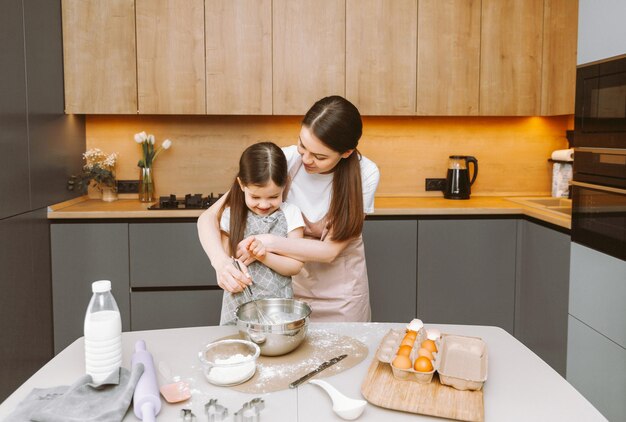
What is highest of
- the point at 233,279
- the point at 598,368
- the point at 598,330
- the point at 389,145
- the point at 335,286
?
the point at 389,145

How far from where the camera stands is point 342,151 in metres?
1.66

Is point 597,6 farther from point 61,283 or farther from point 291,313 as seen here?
point 61,283

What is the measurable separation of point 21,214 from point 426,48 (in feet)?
7.55

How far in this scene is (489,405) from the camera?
3.48 ft

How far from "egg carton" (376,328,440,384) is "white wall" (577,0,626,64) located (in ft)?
4.60

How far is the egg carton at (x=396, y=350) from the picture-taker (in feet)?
3.61

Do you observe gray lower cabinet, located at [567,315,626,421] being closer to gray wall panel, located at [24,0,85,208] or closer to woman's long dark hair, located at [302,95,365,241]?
woman's long dark hair, located at [302,95,365,241]

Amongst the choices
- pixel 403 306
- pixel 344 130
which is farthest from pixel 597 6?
pixel 403 306

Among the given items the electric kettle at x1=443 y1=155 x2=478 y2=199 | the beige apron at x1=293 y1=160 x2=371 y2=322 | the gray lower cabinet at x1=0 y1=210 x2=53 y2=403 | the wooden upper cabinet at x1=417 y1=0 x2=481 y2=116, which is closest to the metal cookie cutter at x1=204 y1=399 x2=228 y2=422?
the beige apron at x1=293 y1=160 x2=371 y2=322

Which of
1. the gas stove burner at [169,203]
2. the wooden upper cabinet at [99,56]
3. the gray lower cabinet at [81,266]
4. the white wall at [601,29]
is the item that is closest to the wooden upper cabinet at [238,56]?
the wooden upper cabinet at [99,56]

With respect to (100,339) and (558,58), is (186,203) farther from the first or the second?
(558,58)

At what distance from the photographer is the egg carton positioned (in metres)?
1.10

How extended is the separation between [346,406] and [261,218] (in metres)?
0.83

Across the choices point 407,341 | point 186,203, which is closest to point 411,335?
point 407,341
